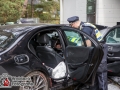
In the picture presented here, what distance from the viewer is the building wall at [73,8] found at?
1251cm

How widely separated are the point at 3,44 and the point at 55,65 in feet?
3.86

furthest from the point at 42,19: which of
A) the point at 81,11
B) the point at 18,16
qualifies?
the point at 81,11

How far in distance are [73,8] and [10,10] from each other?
7.15m

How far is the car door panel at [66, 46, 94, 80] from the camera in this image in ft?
13.5

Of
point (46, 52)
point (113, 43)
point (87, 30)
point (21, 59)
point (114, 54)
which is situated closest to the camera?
point (21, 59)

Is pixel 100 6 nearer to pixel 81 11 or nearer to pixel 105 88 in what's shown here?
pixel 81 11

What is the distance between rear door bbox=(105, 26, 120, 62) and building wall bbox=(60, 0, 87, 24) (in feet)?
21.9

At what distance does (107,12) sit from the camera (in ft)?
37.9

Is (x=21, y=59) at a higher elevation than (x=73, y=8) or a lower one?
lower

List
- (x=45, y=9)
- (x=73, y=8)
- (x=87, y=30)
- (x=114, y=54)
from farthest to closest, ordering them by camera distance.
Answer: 1. (x=45, y=9)
2. (x=73, y=8)
3. (x=114, y=54)
4. (x=87, y=30)

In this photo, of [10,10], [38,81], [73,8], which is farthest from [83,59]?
[10,10]

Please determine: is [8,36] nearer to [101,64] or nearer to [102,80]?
[101,64]

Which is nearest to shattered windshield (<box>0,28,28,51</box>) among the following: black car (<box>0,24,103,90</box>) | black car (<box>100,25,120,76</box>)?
black car (<box>0,24,103,90</box>)

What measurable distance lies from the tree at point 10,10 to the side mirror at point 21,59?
15.3 metres
